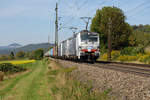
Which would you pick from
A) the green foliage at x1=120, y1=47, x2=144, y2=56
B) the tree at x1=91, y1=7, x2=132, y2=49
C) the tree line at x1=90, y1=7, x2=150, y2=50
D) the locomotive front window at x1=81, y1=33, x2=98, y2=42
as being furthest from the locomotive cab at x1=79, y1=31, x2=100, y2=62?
the tree at x1=91, y1=7, x2=132, y2=49

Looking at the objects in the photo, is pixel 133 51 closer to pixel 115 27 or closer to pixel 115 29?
pixel 115 27

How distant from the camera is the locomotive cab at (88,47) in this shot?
2116cm

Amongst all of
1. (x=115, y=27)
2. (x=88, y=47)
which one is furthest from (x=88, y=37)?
(x=115, y=27)

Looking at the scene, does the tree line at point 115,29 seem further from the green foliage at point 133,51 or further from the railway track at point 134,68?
the railway track at point 134,68

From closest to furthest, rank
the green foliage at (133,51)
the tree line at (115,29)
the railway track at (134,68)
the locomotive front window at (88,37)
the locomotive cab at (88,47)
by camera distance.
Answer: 1. the railway track at (134,68)
2. the locomotive cab at (88,47)
3. the locomotive front window at (88,37)
4. the green foliage at (133,51)
5. the tree line at (115,29)

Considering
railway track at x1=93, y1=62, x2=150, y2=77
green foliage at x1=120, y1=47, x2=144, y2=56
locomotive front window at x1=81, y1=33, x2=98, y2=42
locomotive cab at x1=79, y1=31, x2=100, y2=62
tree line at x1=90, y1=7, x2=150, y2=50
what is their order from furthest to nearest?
tree line at x1=90, y1=7, x2=150, y2=50, green foliage at x1=120, y1=47, x2=144, y2=56, locomotive front window at x1=81, y1=33, x2=98, y2=42, locomotive cab at x1=79, y1=31, x2=100, y2=62, railway track at x1=93, y1=62, x2=150, y2=77

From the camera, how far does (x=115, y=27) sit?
1907 inches

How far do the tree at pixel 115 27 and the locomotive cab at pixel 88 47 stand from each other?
27.4 metres

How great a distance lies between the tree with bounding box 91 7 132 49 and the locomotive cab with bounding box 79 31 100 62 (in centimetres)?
2737

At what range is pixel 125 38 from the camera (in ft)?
167

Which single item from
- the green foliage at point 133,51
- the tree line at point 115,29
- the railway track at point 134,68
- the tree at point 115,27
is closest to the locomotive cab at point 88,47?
the railway track at point 134,68

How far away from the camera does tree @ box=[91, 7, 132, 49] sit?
49.6m

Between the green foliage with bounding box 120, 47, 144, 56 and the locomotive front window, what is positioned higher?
the locomotive front window

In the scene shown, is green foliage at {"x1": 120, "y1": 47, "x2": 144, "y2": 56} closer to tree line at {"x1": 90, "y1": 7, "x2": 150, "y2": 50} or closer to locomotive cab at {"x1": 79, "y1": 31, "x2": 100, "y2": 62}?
locomotive cab at {"x1": 79, "y1": 31, "x2": 100, "y2": 62}
